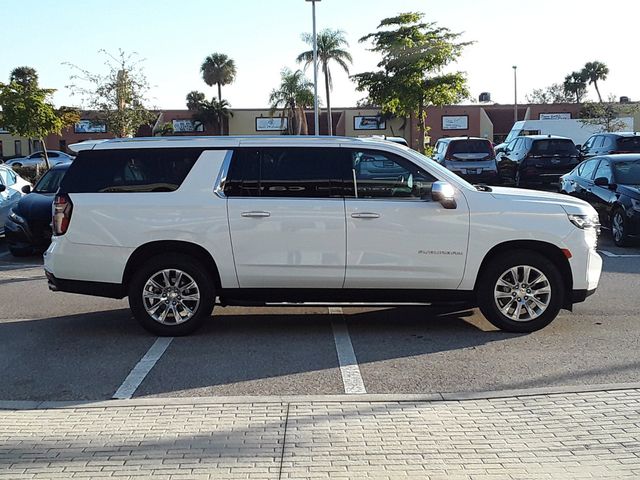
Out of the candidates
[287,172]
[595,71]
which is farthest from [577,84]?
[287,172]

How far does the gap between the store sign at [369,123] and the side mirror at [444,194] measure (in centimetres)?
4774

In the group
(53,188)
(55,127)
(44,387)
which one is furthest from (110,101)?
(44,387)

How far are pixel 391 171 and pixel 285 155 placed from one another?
1068mm

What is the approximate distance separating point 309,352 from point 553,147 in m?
16.3

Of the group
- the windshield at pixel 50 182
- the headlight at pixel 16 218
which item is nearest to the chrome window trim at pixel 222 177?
the headlight at pixel 16 218

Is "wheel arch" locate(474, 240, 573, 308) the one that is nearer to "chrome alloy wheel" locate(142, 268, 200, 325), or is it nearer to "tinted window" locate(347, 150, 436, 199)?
"tinted window" locate(347, 150, 436, 199)

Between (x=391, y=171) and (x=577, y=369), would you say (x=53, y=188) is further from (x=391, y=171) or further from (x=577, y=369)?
(x=577, y=369)

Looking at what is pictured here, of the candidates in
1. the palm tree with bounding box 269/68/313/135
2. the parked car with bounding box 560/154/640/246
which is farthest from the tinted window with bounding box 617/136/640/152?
the palm tree with bounding box 269/68/313/135

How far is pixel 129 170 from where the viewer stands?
6.79 metres

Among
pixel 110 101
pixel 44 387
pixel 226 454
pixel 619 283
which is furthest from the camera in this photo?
pixel 110 101

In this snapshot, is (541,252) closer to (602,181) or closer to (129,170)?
(129,170)

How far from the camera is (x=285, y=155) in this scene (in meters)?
6.81

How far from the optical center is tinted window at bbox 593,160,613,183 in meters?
12.7

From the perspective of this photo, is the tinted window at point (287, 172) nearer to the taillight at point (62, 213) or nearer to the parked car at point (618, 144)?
the taillight at point (62, 213)
